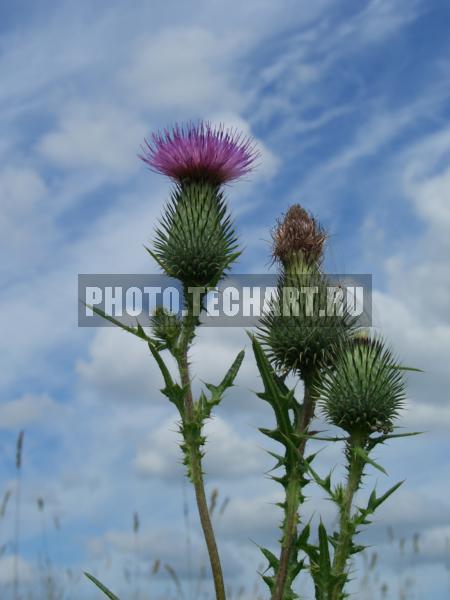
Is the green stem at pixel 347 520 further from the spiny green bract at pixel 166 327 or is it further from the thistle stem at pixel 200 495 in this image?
the spiny green bract at pixel 166 327

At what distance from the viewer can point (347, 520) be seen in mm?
5488

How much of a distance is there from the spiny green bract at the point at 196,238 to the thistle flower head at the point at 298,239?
1.59 ft

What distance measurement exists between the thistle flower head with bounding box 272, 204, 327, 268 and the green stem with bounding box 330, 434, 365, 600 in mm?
1899

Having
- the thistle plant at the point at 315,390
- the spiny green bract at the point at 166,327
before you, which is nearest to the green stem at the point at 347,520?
the thistle plant at the point at 315,390

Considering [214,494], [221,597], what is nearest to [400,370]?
[221,597]

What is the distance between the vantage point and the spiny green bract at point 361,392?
592cm

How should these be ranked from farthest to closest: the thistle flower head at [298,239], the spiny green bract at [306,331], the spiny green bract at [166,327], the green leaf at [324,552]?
the thistle flower head at [298,239]
the spiny green bract at [306,331]
the spiny green bract at [166,327]
the green leaf at [324,552]

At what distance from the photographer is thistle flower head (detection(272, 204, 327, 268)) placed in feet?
23.0

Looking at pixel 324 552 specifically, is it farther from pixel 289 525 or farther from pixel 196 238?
pixel 196 238

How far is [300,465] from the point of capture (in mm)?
5543

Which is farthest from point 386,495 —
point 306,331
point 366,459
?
point 306,331

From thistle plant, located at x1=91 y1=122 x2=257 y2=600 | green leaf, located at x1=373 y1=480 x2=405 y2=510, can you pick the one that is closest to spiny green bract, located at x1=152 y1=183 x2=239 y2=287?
thistle plant, located at x1=91 y1=122 x2=257 y2=600

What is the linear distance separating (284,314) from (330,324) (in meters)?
0.42

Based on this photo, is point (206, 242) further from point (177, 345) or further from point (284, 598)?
point (284, 598)
